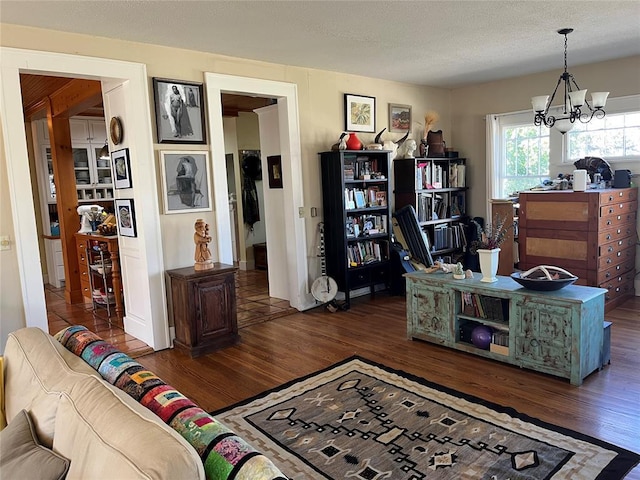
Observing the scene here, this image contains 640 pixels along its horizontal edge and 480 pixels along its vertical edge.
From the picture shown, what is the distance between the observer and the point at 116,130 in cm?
416

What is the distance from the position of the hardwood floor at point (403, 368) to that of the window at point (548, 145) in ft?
5.89

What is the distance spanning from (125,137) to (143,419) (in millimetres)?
3437

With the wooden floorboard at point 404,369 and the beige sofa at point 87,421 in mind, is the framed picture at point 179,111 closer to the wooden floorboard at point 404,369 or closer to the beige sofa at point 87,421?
the wooden floorboard at point 404,369

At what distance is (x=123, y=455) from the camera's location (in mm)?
1076

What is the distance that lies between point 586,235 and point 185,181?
394 centimetres

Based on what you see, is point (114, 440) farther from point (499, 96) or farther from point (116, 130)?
point (499, 96)

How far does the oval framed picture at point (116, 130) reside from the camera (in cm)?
413

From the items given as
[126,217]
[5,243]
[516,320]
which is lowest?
[516,320]

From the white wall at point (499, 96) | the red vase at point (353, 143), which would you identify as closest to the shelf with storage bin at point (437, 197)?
the white wall at point (499, 96)

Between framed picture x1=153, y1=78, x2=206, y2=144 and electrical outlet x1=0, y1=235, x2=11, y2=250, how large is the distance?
1.40 meters

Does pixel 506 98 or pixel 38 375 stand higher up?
pixel 506 98

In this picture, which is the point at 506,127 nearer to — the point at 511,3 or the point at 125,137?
the point at 511,3

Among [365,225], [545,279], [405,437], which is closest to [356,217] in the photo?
[365,225]

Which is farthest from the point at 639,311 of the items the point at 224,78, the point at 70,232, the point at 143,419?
the point at 70,232
